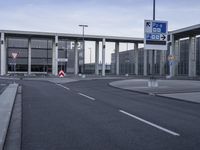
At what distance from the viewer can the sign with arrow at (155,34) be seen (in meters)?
29.7

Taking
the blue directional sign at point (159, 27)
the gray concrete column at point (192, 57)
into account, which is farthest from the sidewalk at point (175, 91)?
the gray concrete column at point (192, 57)

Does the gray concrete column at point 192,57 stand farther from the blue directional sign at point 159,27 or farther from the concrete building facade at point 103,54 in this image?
the blue directional sign at point 159,27

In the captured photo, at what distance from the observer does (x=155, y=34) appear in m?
30.2

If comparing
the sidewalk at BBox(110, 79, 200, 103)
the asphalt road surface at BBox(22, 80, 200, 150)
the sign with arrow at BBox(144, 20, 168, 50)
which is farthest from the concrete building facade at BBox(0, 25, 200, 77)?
the asphalt road surface at BBox(22, 80, 200, 150)

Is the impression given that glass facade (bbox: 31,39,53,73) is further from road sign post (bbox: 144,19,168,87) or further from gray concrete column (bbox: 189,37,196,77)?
road sign post (bbox: 144,19,168,87)

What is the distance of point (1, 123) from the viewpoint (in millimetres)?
10312

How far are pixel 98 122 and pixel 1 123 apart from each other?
2.92 metres

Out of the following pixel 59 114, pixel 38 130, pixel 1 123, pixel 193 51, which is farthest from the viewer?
pixel 193 51

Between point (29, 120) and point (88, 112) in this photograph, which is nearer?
point (29, 120)

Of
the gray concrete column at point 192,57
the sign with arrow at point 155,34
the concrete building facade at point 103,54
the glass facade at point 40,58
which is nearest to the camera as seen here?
the sign with arrow at point 155,34

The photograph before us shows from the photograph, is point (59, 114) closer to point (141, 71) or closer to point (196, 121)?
point (196, 121)

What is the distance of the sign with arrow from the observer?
29742mm

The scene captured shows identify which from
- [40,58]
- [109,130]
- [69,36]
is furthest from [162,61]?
[109,130]

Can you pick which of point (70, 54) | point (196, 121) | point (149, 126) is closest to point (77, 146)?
point (149, 126)
